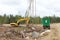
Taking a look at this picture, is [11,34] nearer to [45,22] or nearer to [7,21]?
[45,22]

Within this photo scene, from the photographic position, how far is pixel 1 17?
19.0 meters

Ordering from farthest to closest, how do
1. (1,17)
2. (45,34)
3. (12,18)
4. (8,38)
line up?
(12,18), (1,17), (45,34), (8,38)

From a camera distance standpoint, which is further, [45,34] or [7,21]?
[7,21]

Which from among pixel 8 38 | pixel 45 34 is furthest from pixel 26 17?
pixel 8 38

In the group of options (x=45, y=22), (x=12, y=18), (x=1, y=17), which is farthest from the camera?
(x=12, y=18)

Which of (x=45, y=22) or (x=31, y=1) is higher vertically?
(x=31, y=1)

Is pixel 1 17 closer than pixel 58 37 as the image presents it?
No

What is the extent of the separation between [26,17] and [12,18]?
714cm

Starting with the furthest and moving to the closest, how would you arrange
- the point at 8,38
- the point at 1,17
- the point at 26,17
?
the point at 1,17, the point at 26,17, the point at 8,38

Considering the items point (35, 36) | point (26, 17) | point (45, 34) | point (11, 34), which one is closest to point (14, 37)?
point (11, 34)

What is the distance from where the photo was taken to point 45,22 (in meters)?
11.8

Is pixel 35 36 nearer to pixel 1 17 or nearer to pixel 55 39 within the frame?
pixel 55 39

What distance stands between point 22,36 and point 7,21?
10.8 meters

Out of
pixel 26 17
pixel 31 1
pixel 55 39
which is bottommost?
pixel 55 39
